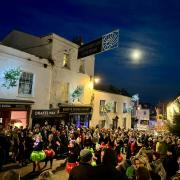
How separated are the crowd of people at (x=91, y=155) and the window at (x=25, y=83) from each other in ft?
13.4

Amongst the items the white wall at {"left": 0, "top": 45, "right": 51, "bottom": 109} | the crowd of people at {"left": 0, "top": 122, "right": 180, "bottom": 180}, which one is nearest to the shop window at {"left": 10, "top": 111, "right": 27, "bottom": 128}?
the white wall at {"left": 0, "top": 45, "right": 51, "bottom": 109}

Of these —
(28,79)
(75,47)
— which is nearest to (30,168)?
(28,79)

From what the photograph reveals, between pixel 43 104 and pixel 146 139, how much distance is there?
8479 millimetres

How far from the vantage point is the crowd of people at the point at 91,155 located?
4.49m

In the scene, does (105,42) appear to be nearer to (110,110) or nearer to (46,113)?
(46,113)

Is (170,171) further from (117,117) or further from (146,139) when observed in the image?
(117,117)

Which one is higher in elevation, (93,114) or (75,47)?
(75,47)

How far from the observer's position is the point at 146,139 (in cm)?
2161

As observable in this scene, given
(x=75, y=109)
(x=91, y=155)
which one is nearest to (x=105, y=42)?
(x=75, y=109)

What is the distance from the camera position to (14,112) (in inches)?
731

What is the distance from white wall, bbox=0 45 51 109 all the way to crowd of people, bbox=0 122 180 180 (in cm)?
374

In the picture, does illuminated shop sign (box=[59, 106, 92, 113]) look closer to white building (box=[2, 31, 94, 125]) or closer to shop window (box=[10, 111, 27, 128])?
white building (box=[2, 31, 94, 125])

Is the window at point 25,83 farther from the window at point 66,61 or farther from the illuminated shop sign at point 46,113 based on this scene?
the window at point 66,61

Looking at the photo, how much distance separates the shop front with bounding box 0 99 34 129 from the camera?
17.5m
